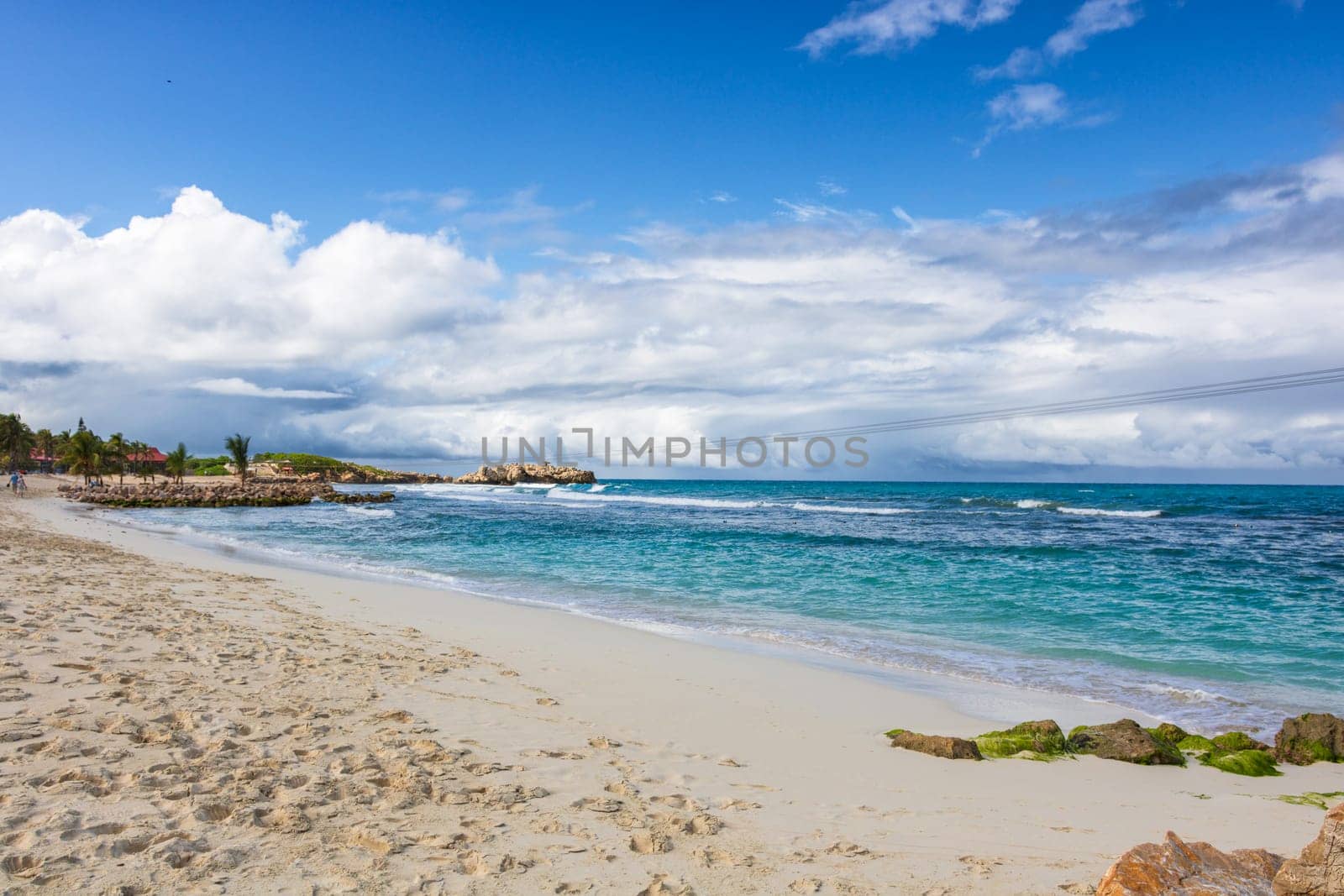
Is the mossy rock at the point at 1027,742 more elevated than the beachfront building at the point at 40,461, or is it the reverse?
the beachfront building at the point at 40,461

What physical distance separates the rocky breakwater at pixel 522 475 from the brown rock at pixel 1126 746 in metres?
140

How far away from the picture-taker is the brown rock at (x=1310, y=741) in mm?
7535

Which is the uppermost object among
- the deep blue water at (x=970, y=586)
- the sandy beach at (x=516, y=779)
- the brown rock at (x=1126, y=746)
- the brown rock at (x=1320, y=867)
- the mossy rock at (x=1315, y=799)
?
the brown rock at (x=1320, y=867)

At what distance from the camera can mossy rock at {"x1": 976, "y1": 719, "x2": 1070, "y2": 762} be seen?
719cm

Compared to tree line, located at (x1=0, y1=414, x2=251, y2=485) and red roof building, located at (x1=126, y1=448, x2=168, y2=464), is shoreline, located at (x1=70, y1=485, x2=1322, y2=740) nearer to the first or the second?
tree line, located at (x1=0, y1=414, x2=251, y2=485)

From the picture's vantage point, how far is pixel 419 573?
20.7 meters

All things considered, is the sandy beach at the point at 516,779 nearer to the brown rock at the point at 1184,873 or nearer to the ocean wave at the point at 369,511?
the brown rock at the point at 1184,873

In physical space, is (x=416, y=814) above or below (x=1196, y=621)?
above

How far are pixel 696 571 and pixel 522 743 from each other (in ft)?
52.3

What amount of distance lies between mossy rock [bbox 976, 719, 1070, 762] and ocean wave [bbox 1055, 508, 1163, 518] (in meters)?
51.0

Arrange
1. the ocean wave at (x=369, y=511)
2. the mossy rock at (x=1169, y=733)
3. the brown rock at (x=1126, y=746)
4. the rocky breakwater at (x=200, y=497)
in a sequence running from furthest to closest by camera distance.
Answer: the rocky breakwater at (x=200, y=497) → the ocean wave at (x=369, y=511) → the mossy rock at (x=1169, y=733) → the brown rock at (x=1126, y=746)

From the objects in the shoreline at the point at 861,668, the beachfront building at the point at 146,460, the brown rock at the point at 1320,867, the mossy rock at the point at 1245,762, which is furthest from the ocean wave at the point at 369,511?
the beachfront building at the point at 146,460

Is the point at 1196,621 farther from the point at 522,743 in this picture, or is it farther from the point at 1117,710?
the point at 522,743

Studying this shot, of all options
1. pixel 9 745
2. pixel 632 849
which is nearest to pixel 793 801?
pixel 632 849
